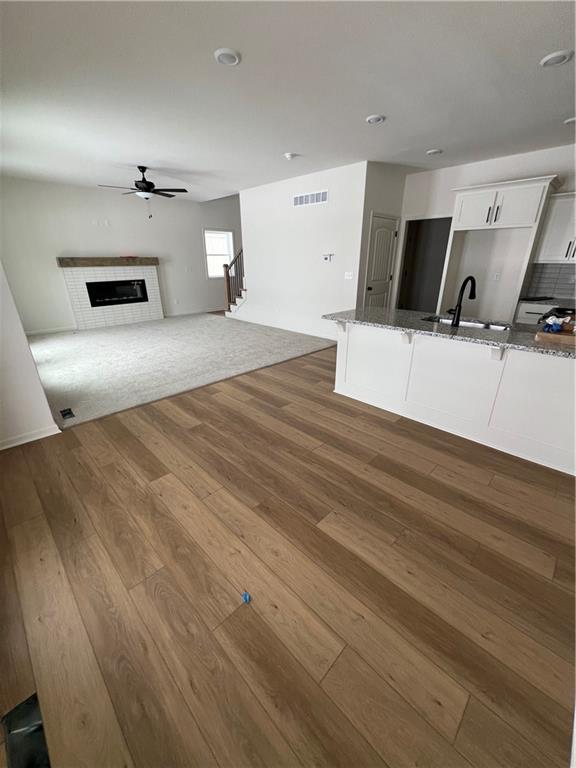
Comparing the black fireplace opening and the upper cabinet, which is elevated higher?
the upper cabinet

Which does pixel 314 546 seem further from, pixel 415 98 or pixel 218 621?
pixel 415 98

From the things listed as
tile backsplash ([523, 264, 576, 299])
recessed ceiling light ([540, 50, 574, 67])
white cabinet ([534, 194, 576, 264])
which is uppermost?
recessed ceiling light ([540, 50, 574, 67])

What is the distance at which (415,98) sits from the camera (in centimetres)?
276

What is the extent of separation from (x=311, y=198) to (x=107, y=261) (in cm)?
456

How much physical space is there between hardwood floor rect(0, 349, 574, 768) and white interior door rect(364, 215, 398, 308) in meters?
3.70

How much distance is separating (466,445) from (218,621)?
224cm

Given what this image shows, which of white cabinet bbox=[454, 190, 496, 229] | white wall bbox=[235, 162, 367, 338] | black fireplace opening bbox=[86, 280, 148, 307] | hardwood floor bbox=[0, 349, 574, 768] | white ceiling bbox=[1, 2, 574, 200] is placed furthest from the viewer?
black fireplace opening bbox=[86, 280, 148, 307]

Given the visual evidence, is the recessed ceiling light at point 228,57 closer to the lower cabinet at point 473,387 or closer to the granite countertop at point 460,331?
the granite countertop at point 460,331

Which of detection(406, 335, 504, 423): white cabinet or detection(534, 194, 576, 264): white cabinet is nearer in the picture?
detection(406, 335, 504, 423): white cabinet

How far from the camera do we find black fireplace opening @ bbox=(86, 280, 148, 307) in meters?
6.69

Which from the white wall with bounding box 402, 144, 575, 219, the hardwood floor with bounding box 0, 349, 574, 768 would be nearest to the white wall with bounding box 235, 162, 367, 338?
the white wall with bounding box 402, 144, 575, 219

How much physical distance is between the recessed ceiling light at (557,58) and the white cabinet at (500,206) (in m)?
1.84

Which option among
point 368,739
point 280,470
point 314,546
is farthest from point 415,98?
point 368,739

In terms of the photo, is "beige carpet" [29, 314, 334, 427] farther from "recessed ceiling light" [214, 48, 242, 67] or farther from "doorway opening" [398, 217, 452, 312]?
"recessed ceiling light" [214, 48, 242, 67]
